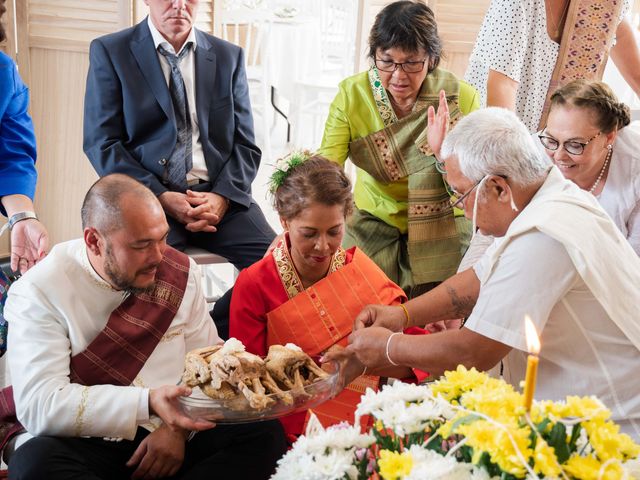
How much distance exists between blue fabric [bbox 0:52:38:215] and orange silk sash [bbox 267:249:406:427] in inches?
36.4

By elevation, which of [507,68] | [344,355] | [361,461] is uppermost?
[507,68]

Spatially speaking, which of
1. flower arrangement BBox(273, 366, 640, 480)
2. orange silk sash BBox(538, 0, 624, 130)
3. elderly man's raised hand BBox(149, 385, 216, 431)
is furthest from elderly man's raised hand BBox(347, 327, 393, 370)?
orange silk sash BBox(538, 0, 624, 130)

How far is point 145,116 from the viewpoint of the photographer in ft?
9.25

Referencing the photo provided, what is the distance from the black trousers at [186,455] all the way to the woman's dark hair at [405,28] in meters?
1.36

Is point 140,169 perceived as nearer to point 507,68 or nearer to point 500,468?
point 507,68

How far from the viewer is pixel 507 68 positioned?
2965 mm

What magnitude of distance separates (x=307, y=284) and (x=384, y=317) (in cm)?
28

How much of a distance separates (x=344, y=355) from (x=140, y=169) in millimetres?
1234

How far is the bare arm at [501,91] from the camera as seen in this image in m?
2.97

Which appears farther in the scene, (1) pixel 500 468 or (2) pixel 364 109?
(2) pixel 364 109

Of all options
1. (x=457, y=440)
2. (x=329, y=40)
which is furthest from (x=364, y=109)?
(x=329, y=40)

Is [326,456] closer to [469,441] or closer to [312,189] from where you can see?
[469,441]

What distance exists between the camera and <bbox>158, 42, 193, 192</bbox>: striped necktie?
2.85m

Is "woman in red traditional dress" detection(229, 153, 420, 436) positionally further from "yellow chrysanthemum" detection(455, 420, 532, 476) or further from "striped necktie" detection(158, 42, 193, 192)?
"yellow chrysanthemum" detection(455, 420, 532, 476)
